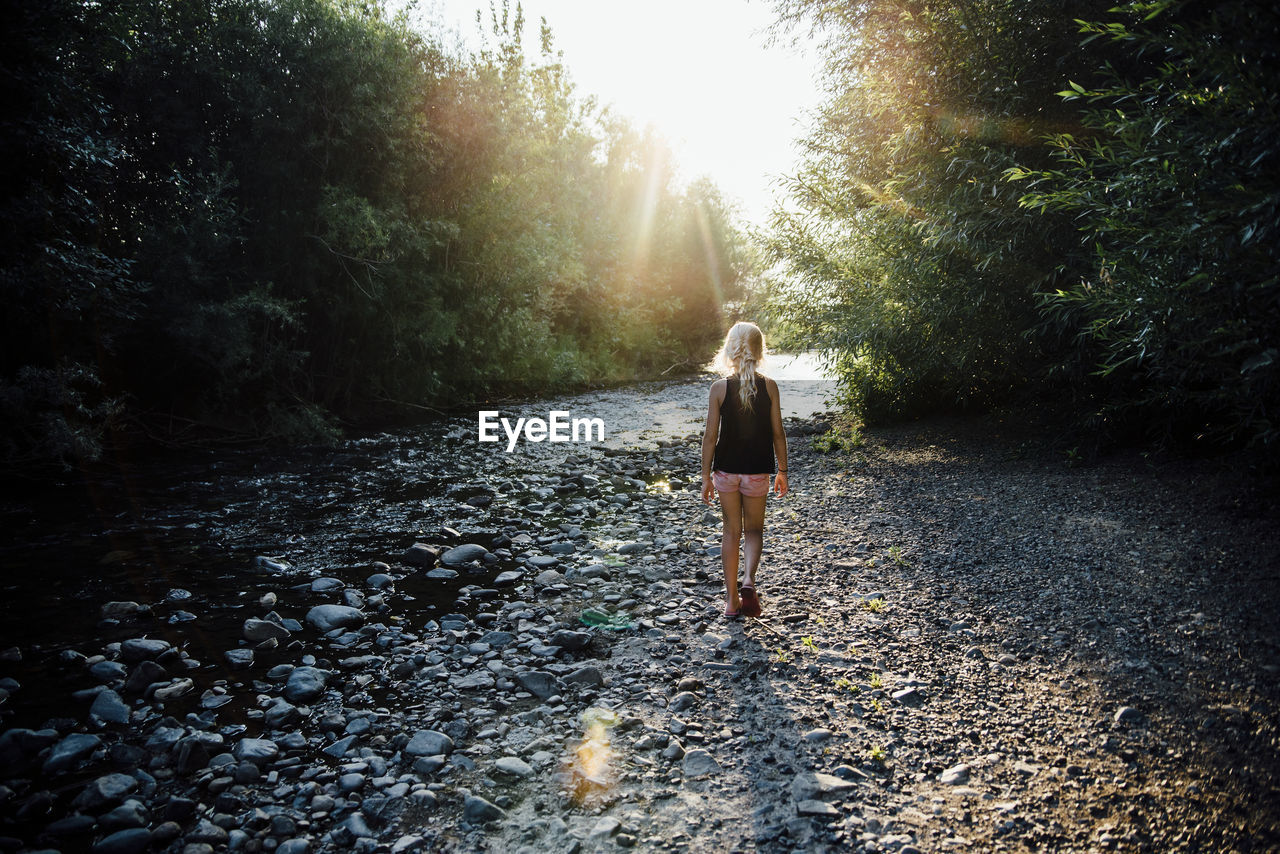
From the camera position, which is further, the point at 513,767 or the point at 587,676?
the point at 587,676

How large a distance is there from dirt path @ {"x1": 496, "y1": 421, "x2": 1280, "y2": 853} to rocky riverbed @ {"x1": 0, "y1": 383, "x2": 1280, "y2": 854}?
0.9 inches

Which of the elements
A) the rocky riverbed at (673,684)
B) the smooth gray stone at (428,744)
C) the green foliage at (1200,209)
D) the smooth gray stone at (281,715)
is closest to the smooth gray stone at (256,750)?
the rocky riverbed at (673,684)

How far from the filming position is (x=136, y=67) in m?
13.1

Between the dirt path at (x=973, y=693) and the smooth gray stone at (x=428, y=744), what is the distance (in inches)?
31.9

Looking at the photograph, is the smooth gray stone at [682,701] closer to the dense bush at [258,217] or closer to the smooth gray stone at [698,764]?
the smooth gray stone at [698,764]

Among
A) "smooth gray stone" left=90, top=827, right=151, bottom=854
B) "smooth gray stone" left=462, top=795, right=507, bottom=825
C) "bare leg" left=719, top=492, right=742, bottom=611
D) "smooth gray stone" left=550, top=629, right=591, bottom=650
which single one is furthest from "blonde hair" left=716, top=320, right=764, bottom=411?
"smooth gray stone" left=90, top=827, right=151, bottom=854

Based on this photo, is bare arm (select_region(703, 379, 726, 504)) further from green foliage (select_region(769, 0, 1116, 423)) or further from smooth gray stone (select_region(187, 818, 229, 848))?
green foliage (select_region(769, 0, 1116, 423))

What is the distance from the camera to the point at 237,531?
8.91 meters

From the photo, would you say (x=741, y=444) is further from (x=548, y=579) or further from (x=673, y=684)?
(x=548, y=579)

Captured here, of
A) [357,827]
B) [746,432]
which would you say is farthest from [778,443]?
[357,827]

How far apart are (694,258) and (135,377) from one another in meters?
30.2

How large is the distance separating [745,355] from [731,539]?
5.17ft

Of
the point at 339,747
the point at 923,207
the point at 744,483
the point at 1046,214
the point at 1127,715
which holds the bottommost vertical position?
the point at 339,747

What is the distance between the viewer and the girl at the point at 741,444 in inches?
232
